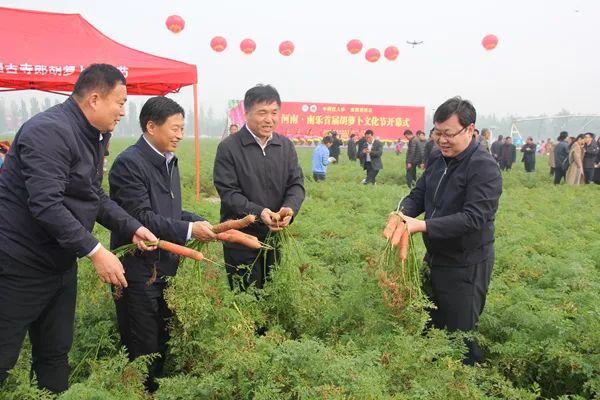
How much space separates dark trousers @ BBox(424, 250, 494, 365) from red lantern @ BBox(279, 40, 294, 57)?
1304 cm

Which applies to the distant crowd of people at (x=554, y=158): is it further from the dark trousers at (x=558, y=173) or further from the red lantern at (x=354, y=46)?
the red lantern at (x=354, y=46)

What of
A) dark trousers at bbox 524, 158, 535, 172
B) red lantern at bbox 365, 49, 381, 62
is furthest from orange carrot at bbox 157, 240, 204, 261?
dark trousers at bbox 524, 158, 535, 172

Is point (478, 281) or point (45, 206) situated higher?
point (45, 206)

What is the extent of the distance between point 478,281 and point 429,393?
0.85 metres

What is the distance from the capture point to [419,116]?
3616 centimetres

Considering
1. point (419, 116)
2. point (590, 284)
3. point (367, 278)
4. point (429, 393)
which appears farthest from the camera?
point (419, 116)

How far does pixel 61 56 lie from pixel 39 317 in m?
5.97

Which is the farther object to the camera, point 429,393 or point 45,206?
point 429,393

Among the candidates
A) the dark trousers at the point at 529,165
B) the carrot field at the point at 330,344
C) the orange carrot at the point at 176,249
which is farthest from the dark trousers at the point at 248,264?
the dark trousers at the point at 529,165

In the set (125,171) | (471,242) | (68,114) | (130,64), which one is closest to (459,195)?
(471,242)

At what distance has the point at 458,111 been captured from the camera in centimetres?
257

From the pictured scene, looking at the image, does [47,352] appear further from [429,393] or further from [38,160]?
[429,393]

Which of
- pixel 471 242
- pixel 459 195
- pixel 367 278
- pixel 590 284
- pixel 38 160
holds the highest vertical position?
pixel 38 160

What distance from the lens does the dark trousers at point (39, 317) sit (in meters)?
2.16
